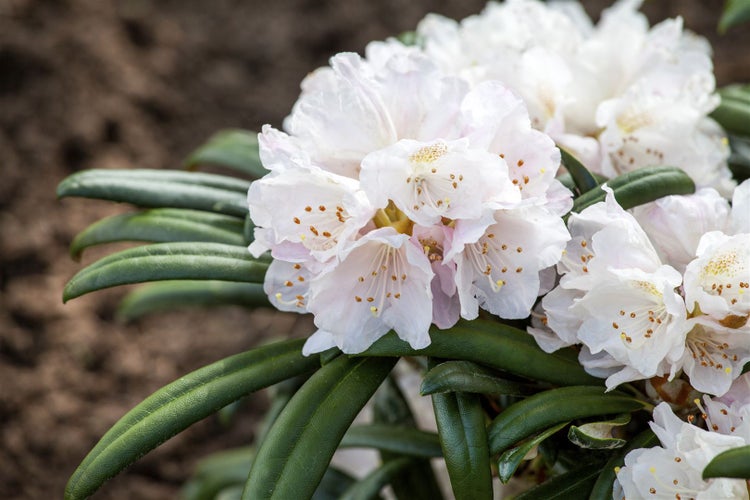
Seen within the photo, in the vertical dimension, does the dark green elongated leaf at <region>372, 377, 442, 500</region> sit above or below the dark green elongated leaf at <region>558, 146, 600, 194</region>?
below

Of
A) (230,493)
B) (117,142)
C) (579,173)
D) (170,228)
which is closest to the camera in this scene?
(579,173)

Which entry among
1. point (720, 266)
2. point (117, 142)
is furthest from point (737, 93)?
point (117, 142)

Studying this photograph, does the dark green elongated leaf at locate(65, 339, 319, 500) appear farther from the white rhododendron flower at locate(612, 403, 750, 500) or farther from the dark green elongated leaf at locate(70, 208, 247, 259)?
the white rhododendron flower at locate(612, 403, 750, 500)

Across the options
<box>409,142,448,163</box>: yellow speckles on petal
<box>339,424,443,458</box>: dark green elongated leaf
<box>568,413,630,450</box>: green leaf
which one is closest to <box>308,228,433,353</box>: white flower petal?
<box>409,142,448,163</box>: yellow speckles on petal

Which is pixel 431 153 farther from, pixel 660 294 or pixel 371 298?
pixel 660 294

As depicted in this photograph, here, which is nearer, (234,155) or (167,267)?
(167,267)

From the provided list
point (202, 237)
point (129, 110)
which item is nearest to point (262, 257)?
point (202, 237)

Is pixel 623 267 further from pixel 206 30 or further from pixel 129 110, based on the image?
pixel 206 30
